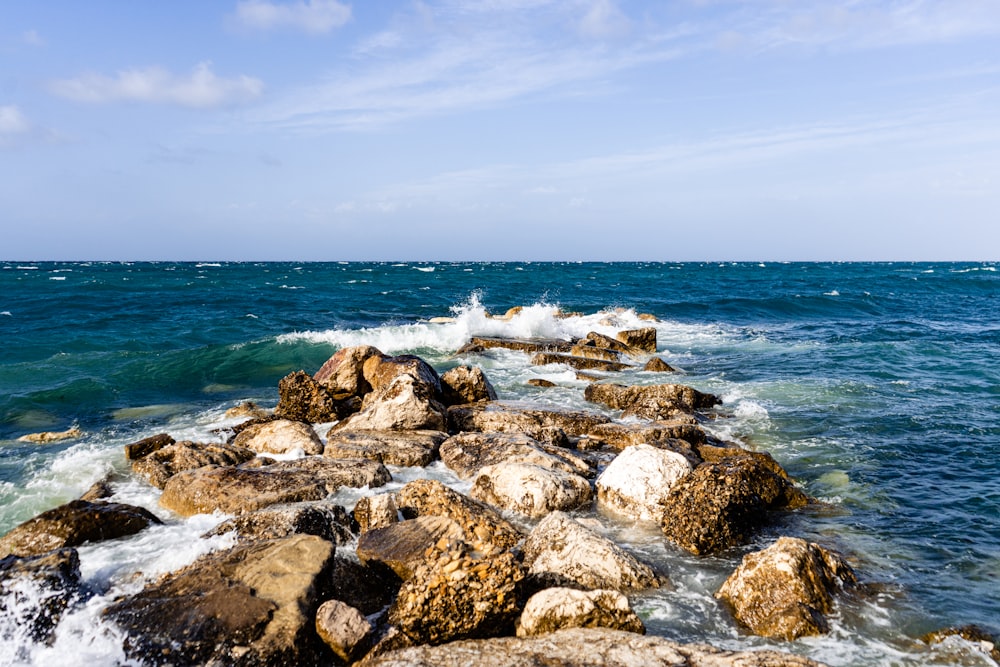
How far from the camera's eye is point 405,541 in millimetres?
5488

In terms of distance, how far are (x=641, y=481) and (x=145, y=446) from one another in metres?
6.92

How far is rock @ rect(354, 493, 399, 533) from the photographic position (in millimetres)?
6180

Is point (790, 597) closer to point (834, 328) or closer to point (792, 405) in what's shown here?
point (792, 405)

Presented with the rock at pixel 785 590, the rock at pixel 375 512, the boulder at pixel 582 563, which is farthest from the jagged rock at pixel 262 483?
the rock at pixel 785 590

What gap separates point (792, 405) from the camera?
12.6m

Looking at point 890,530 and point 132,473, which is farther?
point 132,473

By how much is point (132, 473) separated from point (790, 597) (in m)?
7.89

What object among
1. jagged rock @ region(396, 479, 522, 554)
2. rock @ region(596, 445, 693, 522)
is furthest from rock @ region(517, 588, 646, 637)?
rock @ region(596, 445, 693, 522)

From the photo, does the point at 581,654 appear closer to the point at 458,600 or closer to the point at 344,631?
the point at 458,600

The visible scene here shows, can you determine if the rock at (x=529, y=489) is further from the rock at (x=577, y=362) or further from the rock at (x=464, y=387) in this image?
the rock at (x=577, y=362)

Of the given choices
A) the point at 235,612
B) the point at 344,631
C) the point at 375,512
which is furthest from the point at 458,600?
the point at 375,512

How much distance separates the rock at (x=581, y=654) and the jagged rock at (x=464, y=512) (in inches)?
62.0

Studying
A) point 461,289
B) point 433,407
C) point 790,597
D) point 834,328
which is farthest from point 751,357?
point 461,289

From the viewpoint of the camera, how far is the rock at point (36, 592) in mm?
4195
